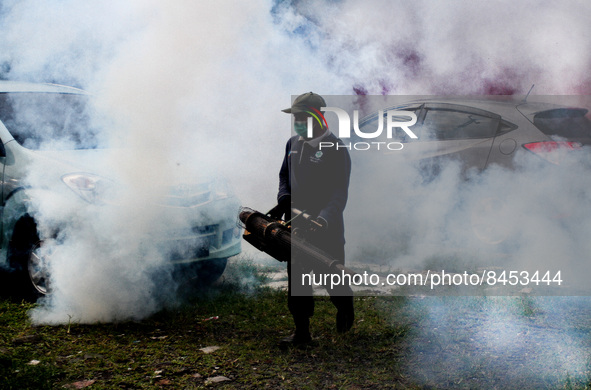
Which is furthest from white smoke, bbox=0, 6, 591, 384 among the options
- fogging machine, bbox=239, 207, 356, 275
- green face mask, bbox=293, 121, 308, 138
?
green face mask, bbox=293, 121, 308, 138

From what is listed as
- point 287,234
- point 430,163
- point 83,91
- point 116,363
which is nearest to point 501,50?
point 430,163

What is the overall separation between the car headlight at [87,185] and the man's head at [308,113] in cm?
172

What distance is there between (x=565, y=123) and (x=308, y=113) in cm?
294

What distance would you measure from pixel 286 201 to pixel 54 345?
6.31 ft

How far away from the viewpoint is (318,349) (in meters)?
3.67

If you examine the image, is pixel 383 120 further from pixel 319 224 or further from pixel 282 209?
pixel 319 224

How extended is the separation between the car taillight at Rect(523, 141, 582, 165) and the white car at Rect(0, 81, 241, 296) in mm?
3026

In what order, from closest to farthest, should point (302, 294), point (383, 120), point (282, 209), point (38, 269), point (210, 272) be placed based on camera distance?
point (302, 294), point (282, 209), point (38, 269), point (210, 272), point (383, 120)

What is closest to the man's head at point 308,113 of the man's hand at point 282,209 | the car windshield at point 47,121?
the man's hand at point 282,209

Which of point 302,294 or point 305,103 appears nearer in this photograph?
point 305,103

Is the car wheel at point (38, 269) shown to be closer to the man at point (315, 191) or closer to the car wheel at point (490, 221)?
the man at point (315, 191)

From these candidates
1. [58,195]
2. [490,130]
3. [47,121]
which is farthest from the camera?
[490,130]

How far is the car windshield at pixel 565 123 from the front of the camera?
5.02 m

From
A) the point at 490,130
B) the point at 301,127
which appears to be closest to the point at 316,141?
the point at 301,127
